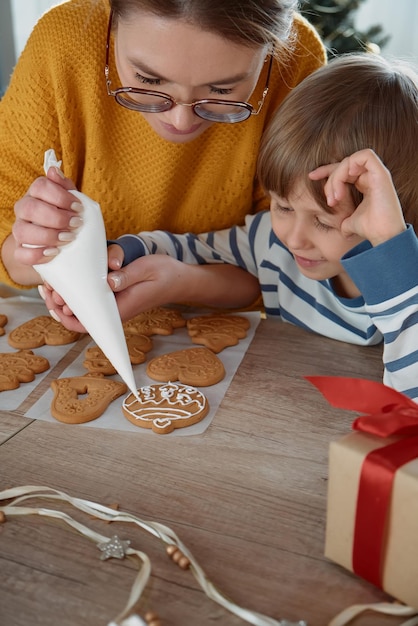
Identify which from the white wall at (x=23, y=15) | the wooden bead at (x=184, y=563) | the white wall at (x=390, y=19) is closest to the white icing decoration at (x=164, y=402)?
the wooden bead at (x=184, y=563)

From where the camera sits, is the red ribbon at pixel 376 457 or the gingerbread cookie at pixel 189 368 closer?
the red ribbon at pixel 376 457

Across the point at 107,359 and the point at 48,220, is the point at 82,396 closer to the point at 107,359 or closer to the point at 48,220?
the point at 107,359

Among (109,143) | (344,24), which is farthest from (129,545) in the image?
(344,24)

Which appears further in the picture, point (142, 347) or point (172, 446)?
point (142, 347)

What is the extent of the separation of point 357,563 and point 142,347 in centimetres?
63

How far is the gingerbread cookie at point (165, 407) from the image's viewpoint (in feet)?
3.39

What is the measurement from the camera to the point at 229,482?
902mm

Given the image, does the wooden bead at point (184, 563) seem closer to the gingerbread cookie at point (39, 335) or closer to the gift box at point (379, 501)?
the gift box at point (379, 501)

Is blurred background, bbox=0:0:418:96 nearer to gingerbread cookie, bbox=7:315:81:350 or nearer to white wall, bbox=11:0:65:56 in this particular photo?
white wall, bbox=11:0:65:56

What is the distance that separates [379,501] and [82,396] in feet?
1.92

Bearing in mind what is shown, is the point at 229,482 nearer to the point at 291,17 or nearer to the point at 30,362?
the point at 30,362

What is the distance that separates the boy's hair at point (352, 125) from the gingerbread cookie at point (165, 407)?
382 mm

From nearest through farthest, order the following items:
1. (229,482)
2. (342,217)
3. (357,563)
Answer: (357,563) → (229,482) → (342,217)

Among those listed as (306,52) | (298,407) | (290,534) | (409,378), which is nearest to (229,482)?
(290,534)
